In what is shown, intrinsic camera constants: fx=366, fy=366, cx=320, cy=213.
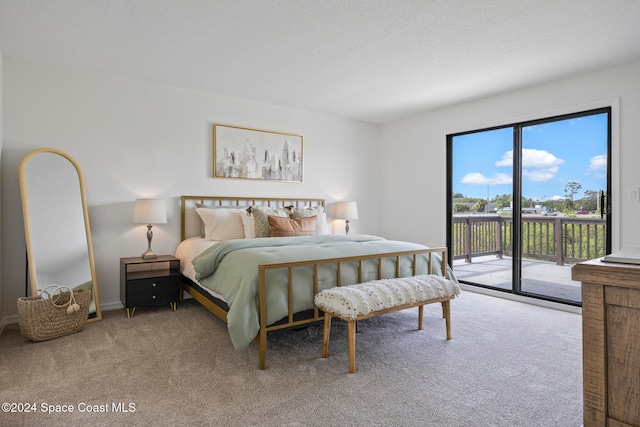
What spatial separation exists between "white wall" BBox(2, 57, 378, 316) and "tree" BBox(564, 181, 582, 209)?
3204 millimetres

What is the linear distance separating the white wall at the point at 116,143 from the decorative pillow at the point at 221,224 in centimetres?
42

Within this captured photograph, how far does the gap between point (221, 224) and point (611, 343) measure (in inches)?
136

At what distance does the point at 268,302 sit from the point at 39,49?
2.95 metres

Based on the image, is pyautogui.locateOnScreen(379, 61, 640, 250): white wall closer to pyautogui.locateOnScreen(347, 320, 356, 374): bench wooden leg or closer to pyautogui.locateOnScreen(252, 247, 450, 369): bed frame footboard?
pyautogui.locateOnScreen(252, 247, 450, 369): bed frame footboard

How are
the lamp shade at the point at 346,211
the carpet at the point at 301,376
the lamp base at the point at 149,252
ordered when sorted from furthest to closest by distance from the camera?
the lamp shade at the point at 346,211, the lamp base at the point at 149,252, the carpet at the point at 301,376

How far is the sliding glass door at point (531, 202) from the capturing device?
3637 mm

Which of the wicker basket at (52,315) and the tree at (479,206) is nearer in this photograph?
the wicker basket at (52,315)

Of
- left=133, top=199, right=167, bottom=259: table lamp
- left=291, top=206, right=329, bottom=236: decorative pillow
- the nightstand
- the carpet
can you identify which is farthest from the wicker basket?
left=291, top=206, right=329, bottom=236: decorative pillow

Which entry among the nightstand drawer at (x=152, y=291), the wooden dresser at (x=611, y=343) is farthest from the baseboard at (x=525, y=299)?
the nightstand drawer at (x=152, y=291)

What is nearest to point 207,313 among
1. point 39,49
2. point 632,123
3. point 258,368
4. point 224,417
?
point 258,368

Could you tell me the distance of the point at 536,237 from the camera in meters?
4.12

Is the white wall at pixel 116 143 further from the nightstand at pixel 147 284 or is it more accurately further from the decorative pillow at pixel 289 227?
the decorative pillow at pixel 289 227

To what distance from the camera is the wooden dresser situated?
88 cm

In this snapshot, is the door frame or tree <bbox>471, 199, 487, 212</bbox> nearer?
the door frame
